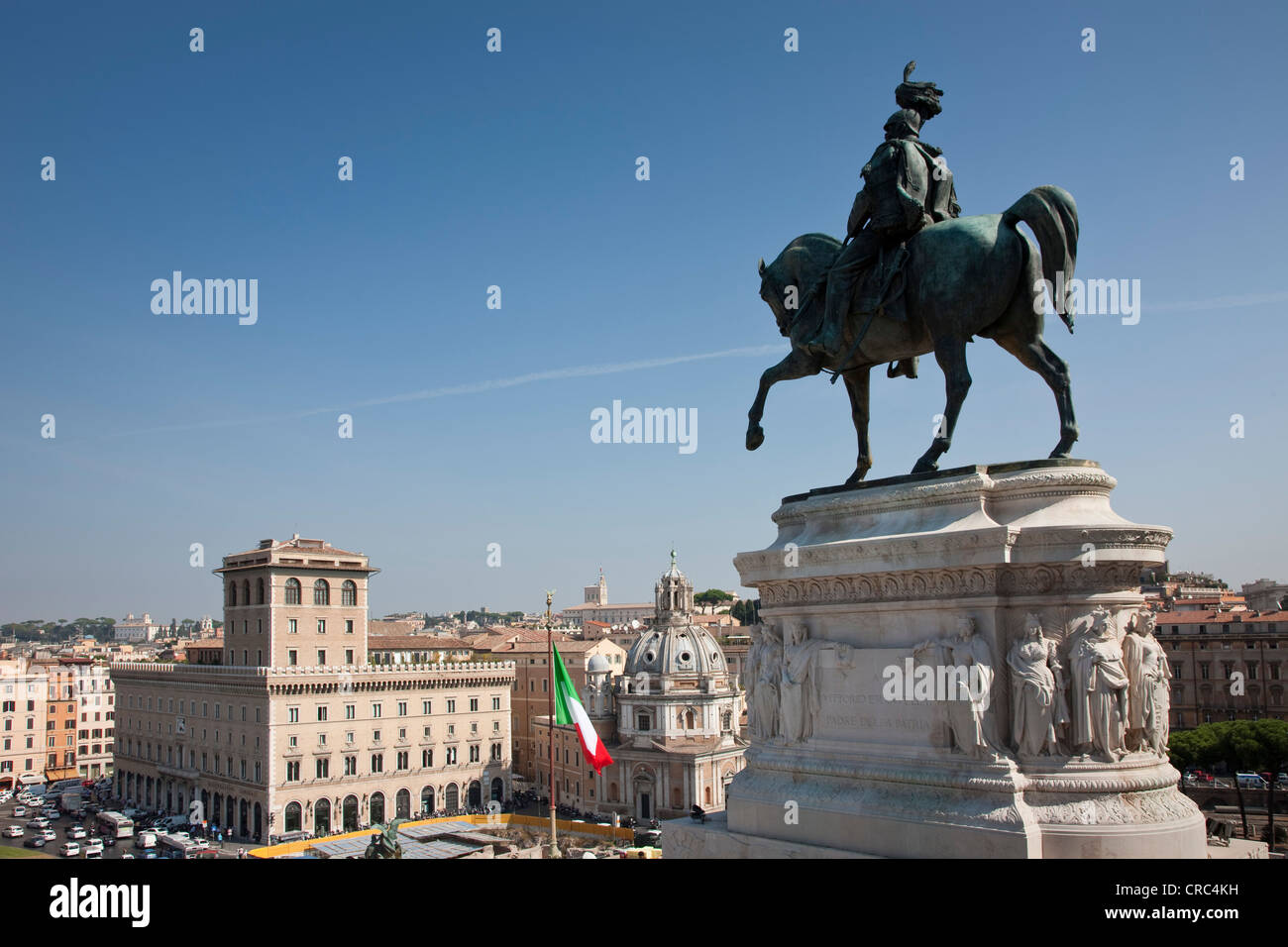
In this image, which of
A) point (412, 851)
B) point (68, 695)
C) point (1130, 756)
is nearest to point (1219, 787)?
point (412, 851)

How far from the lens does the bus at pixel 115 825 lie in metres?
68.2

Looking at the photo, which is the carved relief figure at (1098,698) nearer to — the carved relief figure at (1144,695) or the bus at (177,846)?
the carved relief figure at (1144,695)

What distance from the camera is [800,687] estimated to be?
10.6 meters

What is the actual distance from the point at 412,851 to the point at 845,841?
44269 millimetres

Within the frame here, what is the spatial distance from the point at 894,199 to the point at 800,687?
17.0 ft

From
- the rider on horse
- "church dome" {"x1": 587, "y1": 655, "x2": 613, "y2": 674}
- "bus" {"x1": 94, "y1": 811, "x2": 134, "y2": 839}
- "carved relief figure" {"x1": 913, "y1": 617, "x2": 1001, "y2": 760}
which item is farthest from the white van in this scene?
"bus" {"x1": 94, "y1": 811, "x2": 134, "y2": 839}

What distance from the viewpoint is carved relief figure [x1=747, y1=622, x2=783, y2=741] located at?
11.0m

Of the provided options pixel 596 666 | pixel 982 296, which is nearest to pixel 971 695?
pixel 982 296

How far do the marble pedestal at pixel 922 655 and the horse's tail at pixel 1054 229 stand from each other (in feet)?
6.24

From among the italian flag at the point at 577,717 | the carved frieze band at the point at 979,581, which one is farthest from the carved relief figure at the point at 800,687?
the italian flag at the point at 577,717

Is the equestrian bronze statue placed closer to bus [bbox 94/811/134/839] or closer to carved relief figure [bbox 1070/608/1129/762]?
carved relief figure [bbox 1070/608/1129/762]

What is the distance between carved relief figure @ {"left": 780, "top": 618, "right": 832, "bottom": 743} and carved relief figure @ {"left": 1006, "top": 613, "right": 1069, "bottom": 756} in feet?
6.36
